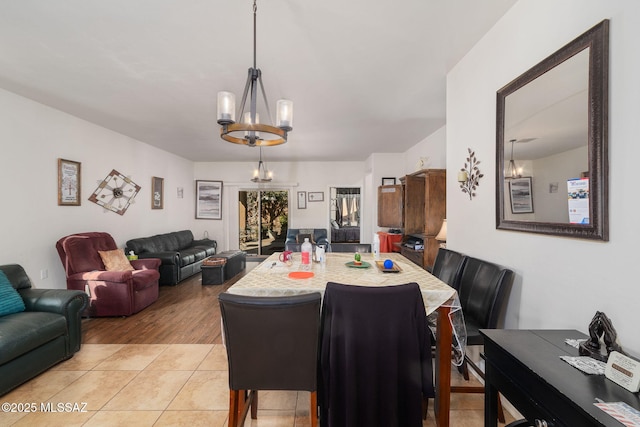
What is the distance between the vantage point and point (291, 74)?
2.74m

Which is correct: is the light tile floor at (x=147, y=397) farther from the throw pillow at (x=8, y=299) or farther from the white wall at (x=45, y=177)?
Answer: the white wall at (x=45, y=177)

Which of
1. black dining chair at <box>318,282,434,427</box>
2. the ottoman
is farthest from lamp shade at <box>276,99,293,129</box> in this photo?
the ottoman

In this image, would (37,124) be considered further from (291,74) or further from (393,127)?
(393,127)

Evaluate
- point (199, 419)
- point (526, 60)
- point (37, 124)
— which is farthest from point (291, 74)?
point (37, 124)

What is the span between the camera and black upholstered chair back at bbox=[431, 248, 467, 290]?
232cm

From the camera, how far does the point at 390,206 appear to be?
5.50m

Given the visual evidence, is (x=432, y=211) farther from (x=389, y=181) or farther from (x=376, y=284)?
(x=389, y=181)

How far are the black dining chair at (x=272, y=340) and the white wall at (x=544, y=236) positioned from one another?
1.31m

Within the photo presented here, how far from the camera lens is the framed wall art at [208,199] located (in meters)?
7.75

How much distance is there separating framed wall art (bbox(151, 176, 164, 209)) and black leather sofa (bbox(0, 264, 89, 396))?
327cm

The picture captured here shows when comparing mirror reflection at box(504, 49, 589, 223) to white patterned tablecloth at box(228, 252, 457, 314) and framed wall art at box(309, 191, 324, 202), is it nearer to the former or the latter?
white patterned tablecloth at box(228, 252, 457, 314)

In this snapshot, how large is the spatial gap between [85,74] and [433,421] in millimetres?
4167

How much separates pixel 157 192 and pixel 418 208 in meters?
5.29

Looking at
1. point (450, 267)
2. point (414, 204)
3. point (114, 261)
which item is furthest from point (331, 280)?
point (114, 261)
